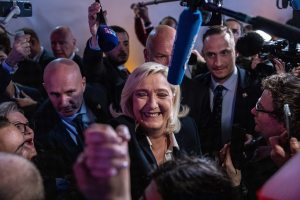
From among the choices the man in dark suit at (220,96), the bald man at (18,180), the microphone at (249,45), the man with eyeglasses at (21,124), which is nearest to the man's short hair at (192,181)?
the bald man at (18,180)

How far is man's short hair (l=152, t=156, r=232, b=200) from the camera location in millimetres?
1300

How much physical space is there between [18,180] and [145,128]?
36.0 inches

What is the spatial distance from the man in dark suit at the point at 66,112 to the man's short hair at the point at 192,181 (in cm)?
107

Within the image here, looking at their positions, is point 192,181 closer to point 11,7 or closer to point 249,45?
point 249,45

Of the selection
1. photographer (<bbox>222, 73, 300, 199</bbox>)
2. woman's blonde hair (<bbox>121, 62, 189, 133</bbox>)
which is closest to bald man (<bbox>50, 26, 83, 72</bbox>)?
woman's blonde hair (<bbox>121, 62, 189, 133</bbox>)

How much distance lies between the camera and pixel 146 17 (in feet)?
17.5

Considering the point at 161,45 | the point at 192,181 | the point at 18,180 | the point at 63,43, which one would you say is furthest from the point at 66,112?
the point at 63,43

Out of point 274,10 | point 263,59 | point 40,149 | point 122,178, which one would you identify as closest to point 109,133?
point 122,178

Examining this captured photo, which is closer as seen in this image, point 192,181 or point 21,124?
point 192,181

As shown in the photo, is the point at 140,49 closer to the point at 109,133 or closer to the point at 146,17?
the point at 146,17

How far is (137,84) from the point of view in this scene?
215cm

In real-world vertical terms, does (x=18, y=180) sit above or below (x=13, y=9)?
below

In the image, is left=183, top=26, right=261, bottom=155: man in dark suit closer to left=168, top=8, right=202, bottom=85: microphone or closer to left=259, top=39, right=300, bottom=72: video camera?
left=259, top=39, right=300, bottom=72: video camera

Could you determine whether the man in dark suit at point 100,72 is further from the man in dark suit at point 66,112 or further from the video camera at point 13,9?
the video camera at point 13,9
